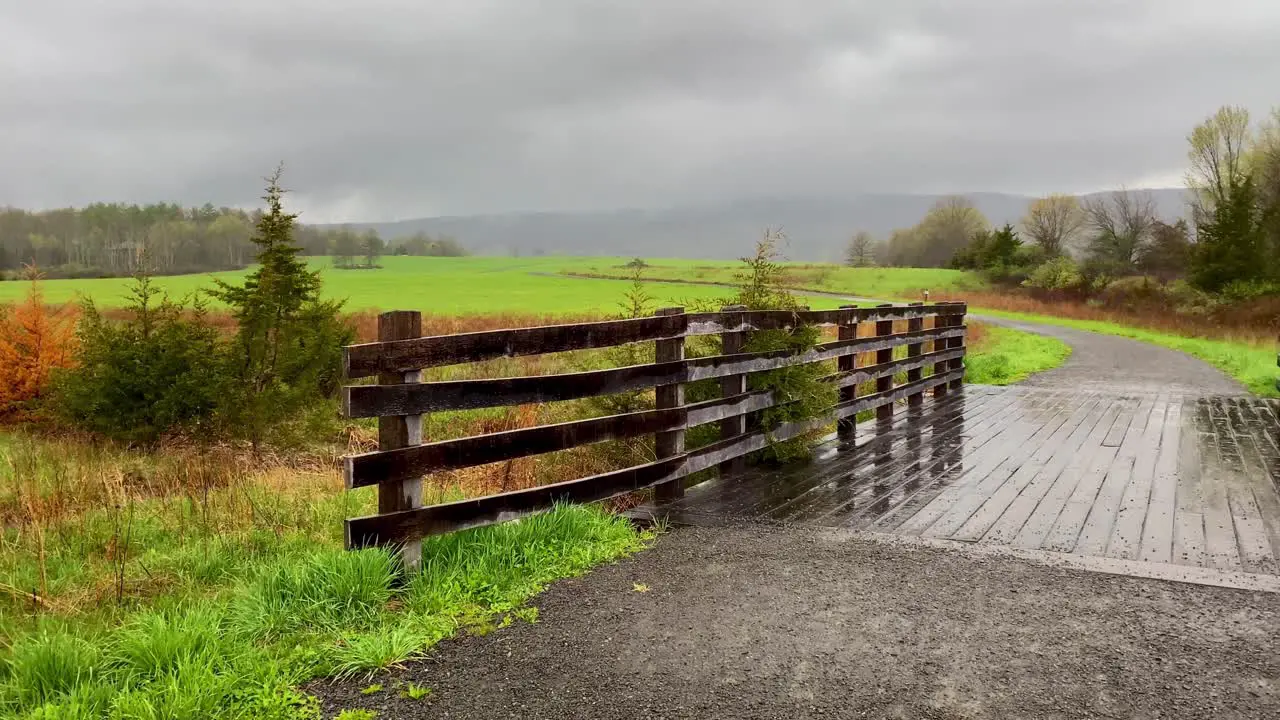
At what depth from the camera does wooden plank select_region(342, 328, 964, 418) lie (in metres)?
3.91

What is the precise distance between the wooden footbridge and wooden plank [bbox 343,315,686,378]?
12 mm

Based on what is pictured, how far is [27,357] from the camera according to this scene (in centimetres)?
1481

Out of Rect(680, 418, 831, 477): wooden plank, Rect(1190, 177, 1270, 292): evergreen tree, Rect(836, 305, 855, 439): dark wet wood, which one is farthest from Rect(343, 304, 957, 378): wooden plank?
Rect(1190, 177, 1270, 292): evergreen tree

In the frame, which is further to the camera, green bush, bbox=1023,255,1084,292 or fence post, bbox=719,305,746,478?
green bush, bbox=1023,255,1084,292

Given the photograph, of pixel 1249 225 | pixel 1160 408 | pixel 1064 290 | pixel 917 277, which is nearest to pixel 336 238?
pixel 917 277

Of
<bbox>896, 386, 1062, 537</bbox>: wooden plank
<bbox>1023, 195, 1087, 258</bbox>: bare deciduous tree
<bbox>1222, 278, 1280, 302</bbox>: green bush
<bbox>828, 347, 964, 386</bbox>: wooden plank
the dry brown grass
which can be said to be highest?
<bbox>1023, 195, 1087, 258</bbox>: bare deciduous tree

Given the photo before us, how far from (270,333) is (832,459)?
9.98 metres

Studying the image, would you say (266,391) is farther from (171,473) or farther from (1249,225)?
(1249,225)

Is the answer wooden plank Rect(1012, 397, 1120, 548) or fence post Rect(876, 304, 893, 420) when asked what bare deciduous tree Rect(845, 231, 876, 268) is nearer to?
fence post Rect(876, 304, 893, 420)

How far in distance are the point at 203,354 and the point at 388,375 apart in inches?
401

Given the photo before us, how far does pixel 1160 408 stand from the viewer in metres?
10.8

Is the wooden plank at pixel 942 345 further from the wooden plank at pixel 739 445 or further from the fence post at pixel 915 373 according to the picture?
the wooden plank at pixel 739 445

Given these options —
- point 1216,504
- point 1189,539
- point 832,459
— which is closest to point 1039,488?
point 1216,504

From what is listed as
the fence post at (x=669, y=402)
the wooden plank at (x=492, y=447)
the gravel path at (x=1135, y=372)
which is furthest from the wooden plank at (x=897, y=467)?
the gravel path at (x=1135, y=372)
